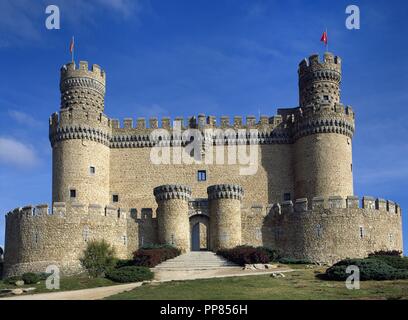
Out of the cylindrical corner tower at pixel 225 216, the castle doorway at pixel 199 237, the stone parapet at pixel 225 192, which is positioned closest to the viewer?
the cylindrical corner tower at pixel 225 216

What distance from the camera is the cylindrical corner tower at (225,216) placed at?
45844mm

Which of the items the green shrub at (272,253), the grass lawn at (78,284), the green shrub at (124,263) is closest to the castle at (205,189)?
the green shrub at (272,253)

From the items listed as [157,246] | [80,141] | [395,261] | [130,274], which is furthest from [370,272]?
[80,141]

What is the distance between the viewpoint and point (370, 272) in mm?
35000

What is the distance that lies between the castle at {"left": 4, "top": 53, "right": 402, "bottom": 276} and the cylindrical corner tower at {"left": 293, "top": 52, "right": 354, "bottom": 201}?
0.26ft

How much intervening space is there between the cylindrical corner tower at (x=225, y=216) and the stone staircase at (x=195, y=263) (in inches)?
61.0

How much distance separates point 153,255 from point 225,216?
6420 millimetres

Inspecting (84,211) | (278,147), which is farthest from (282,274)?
(278,147)

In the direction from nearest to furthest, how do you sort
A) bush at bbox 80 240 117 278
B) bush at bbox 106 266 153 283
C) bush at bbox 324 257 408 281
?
bush at bbox 324 257 408 281
bush at bbox 106 266 153 283
bush at bbox 80 240 117 278

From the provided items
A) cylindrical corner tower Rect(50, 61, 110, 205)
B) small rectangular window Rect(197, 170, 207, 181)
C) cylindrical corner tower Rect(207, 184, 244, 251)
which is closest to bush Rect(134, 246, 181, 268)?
cylindrical corner tower Rect(207, 184, 244, 251)

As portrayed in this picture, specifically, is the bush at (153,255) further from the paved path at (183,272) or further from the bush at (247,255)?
the bush at (247,255)

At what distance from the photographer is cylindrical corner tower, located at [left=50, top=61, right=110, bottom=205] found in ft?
168

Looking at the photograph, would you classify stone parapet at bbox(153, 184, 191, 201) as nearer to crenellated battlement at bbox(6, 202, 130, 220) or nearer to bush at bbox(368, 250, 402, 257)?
crenellated battlement at bbox(6, 202, 130, 220)

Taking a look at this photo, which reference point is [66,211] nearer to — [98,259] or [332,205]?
[98,259]
